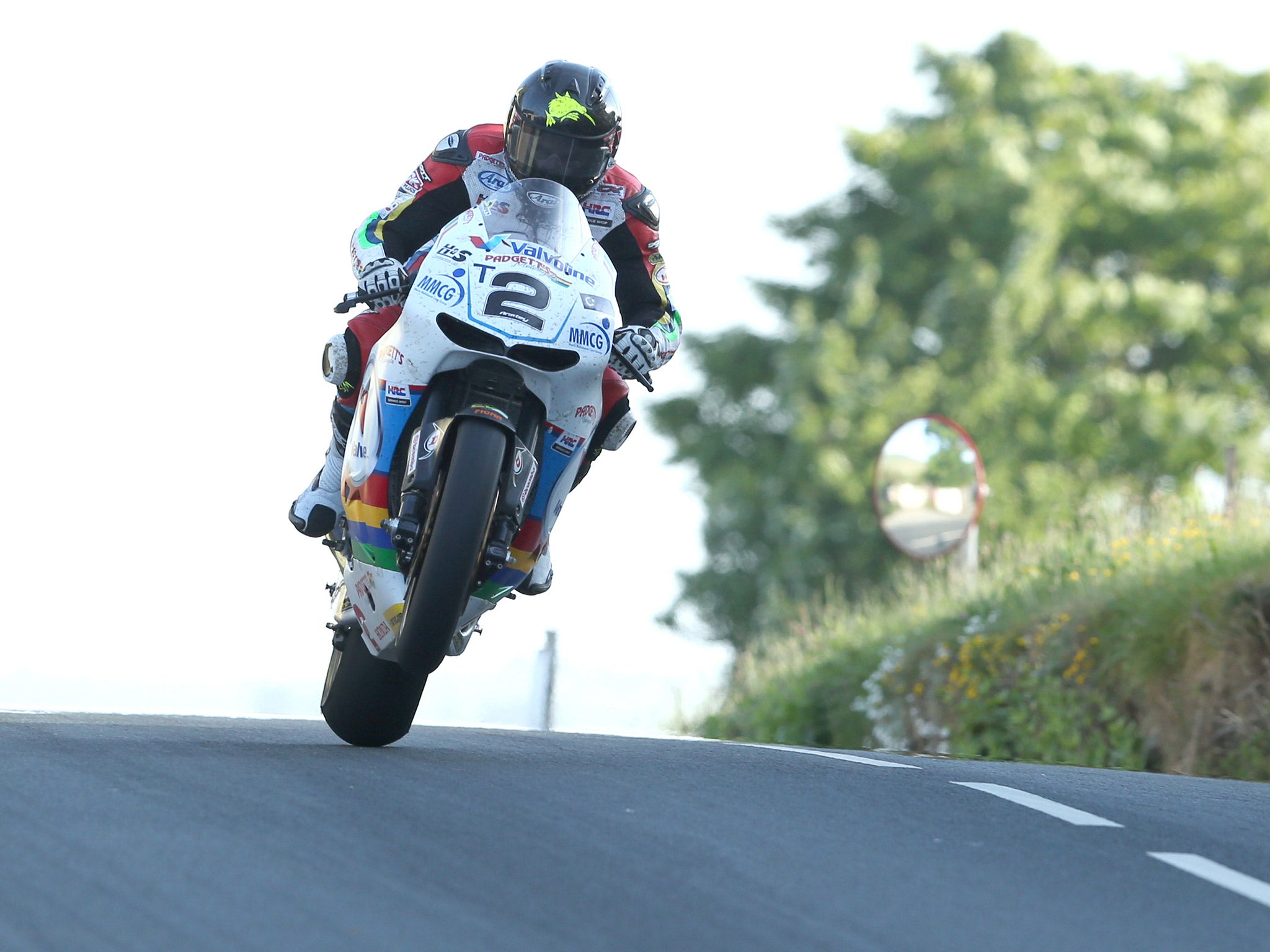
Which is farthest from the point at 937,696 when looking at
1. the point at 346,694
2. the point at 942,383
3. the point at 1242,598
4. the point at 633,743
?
the point at 942,383

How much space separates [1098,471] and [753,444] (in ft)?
19.8

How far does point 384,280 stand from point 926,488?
9.99m

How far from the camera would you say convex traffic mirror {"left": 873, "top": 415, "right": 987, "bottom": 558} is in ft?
54.8

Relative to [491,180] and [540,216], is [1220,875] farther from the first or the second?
[491,180]

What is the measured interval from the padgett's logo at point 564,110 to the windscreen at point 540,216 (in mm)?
235

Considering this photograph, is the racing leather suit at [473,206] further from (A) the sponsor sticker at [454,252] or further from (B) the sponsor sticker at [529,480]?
(B) the sponsor sticker at [529,480]

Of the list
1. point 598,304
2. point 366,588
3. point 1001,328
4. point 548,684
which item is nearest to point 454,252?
point 598,304

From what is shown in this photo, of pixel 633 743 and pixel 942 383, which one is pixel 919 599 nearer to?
pixel 633 743

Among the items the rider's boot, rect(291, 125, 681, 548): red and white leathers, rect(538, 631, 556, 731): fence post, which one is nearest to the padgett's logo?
rect(291, 125, 681, 548): red and white leathers

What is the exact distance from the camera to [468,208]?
7895mm

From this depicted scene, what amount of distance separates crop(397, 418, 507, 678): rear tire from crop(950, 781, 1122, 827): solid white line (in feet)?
6.23

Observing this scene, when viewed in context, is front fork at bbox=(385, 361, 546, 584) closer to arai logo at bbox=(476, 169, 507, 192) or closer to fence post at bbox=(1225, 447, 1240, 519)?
arai logo at bbox=(476, 169, 507, 192)

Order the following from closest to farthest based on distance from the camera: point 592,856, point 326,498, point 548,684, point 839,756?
1. point 592,856
2. point 326,498
3. point 839,756
4. point 548,684

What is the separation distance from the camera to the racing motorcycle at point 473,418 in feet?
21.9
